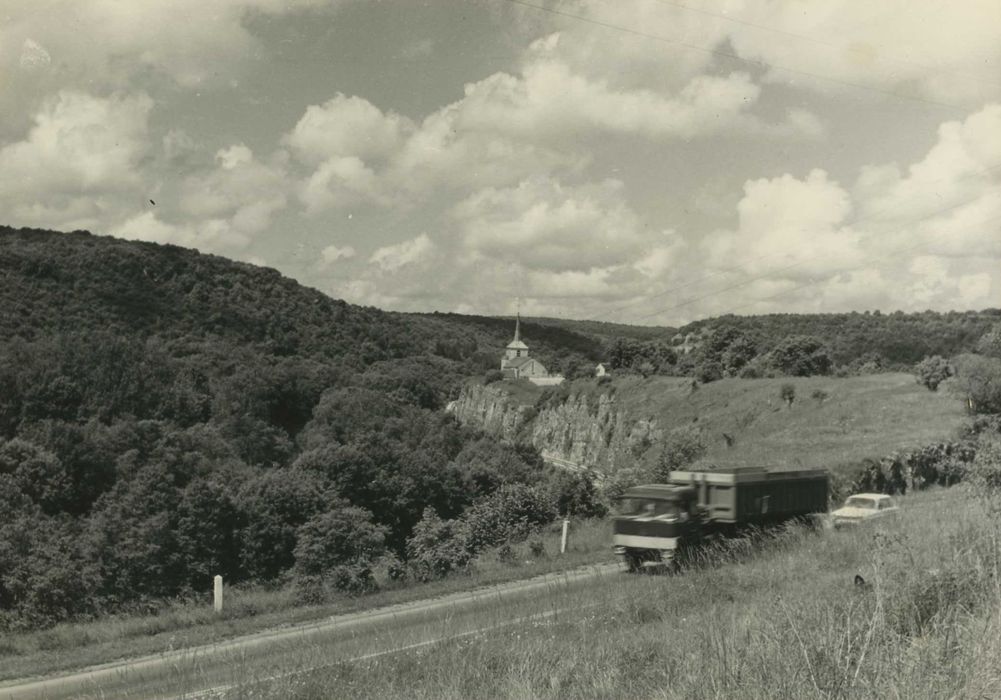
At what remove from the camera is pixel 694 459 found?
→ 33.2 meters

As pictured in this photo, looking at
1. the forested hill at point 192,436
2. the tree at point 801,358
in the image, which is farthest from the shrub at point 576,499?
the tree at point 801,358

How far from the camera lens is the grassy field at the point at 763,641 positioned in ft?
14.1

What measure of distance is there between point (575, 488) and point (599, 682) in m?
24.0

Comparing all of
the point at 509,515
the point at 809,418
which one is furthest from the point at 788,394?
the point at 509,515

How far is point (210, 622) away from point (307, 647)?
5.47 m

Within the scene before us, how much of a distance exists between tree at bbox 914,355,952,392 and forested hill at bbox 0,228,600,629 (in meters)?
27.2

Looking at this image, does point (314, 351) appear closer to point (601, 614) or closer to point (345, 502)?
point (345, 502)

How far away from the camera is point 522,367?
6481 inches

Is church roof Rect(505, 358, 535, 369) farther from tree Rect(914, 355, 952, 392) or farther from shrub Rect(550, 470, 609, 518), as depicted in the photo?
Answer: shrub Rect(550, 470, 609, 518)

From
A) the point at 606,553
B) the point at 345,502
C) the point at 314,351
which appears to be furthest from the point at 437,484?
the point at 314,351

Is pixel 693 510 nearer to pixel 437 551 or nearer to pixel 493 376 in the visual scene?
pixel 437 551

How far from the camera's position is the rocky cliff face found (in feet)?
245

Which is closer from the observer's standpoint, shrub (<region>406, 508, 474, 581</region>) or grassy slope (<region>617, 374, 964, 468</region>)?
shrub (<region>406, 508, 474, 581</region>)

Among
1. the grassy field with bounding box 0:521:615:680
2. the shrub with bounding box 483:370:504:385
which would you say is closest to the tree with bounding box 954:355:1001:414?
the grassy field with bounding box 0:521:615:680
